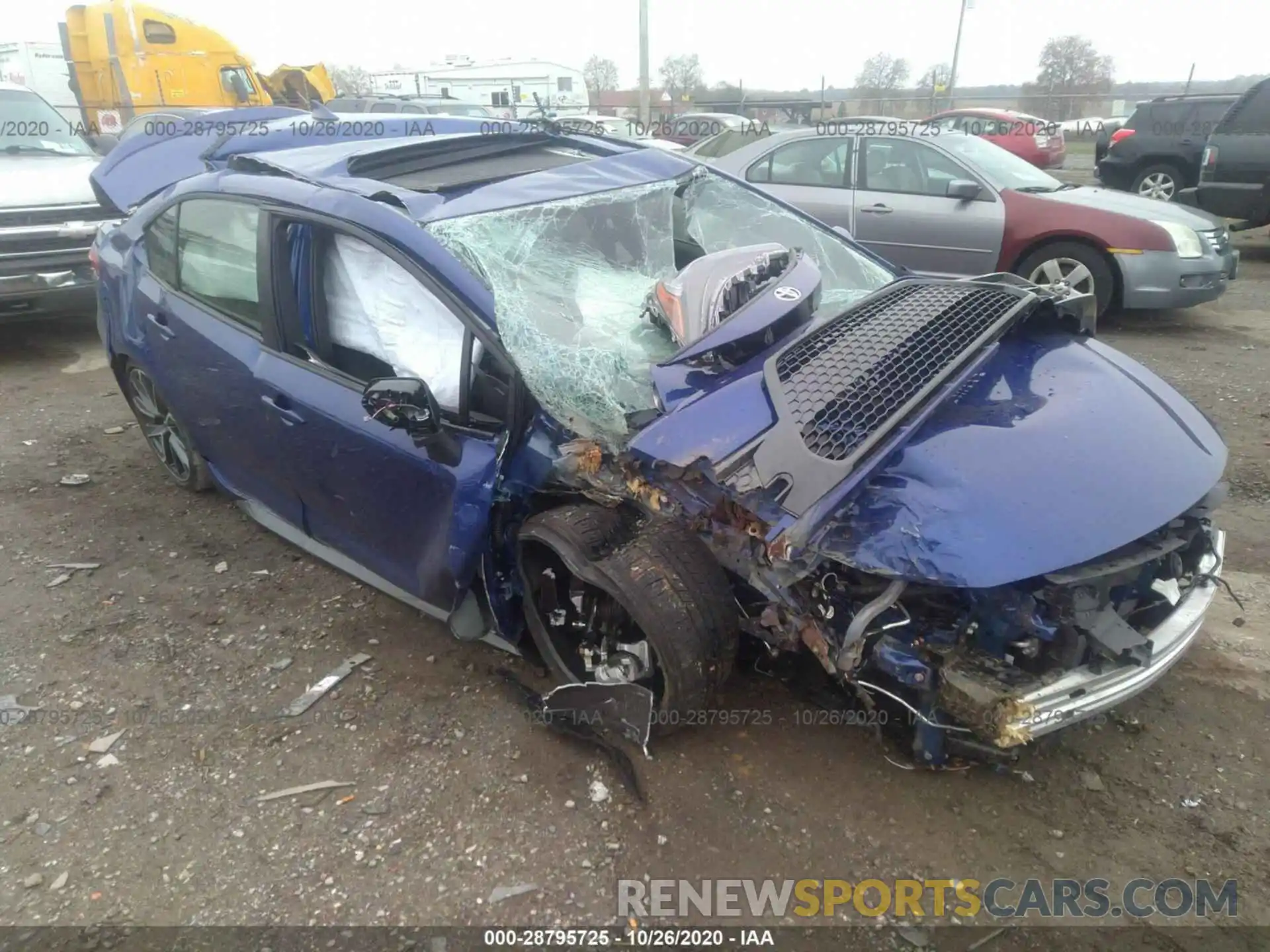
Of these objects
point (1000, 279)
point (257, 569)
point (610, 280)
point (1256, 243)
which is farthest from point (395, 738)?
point (1256, 243)

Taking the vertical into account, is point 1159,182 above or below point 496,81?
below

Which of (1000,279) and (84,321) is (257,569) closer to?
(1000,279)

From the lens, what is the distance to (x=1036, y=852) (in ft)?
7.44

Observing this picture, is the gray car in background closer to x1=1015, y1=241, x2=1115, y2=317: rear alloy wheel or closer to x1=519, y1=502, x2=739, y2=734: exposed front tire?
x1=1015, y1=241, x2=1115, y2=317: rear alloy wheel

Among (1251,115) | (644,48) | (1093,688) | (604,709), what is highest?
(644,48)

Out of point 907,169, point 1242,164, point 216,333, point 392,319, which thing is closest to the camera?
point 392,319

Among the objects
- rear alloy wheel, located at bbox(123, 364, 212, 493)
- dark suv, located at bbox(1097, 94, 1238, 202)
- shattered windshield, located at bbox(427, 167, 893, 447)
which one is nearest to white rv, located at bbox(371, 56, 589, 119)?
dark suv, located at bbox(1097, 94, 1238, 202)

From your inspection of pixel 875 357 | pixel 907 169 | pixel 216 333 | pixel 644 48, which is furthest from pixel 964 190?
pixel 644 48

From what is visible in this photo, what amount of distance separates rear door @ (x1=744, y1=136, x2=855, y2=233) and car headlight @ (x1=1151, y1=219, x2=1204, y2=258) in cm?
225

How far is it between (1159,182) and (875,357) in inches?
425

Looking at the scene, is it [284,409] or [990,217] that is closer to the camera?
[284,409]

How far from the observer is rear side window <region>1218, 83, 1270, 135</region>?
8781 millimetres

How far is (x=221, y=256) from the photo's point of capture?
134 inches

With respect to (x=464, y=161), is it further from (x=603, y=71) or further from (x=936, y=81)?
(x=603, y=71)
